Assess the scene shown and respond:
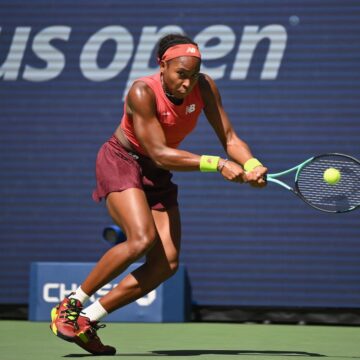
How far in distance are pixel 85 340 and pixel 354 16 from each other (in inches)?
161

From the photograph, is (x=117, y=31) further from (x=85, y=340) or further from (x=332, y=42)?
(x=85, y=340)

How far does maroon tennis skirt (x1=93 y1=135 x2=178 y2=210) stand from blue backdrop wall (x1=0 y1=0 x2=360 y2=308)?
264 cm

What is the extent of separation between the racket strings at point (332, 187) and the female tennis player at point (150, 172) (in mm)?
387

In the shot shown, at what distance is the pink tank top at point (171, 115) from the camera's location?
203 inches

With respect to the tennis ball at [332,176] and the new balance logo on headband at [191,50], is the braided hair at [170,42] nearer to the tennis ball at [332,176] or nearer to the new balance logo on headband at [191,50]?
the new balance logo on headband at [191,50]

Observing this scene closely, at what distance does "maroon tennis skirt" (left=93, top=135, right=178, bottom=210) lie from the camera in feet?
17.2

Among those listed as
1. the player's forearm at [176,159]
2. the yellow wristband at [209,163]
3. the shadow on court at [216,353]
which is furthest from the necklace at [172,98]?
the shadow on court at [216,353]

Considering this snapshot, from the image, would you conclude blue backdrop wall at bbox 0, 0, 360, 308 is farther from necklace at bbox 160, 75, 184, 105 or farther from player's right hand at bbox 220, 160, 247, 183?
player's right hand at bbox 220, 160, 247, 183

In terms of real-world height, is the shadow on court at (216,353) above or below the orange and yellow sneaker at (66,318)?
below

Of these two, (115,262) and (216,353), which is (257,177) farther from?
(216,353)

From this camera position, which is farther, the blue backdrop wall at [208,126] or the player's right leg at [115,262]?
the blue backdrop wall at [208,126]

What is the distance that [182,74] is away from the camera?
504cm

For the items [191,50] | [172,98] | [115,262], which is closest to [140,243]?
[115,262]

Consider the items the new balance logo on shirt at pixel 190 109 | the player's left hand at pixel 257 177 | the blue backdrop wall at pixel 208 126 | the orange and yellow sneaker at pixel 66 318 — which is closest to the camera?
the player's left hand at pixel 257 177
